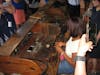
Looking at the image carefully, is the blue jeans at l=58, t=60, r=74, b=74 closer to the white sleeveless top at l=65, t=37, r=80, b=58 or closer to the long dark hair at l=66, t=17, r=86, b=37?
the white sleeveless top at l=65, t=37, r=80, b=58

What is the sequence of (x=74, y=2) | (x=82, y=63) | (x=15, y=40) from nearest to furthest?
1. (x=82, y=63)
2. (x=15, y=40)
3. (x=74, y=2)

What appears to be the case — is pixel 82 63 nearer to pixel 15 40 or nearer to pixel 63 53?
Result: pixel 63 53

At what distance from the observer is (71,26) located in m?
3.73

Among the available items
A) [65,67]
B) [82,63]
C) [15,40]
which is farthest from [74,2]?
[82,63]

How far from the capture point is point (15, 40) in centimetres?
435

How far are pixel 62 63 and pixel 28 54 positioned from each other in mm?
472

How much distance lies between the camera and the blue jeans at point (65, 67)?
3945mm

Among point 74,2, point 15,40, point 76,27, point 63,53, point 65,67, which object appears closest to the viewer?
point 76,27

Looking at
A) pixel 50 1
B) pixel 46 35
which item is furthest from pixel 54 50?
pixel 50 1

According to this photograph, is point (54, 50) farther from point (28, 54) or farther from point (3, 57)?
point (3, 57)

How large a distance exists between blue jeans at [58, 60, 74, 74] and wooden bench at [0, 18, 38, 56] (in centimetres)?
69

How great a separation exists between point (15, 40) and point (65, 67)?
2.87 ft

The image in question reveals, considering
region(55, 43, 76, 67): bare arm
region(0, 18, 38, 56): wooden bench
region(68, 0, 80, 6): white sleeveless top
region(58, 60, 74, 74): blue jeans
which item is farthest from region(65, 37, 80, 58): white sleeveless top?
region(68, 0, 80, 6): white sleeveless top

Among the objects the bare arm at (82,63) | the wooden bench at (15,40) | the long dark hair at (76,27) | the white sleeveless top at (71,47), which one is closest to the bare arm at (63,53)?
the white sleeveless top at (71,47)
